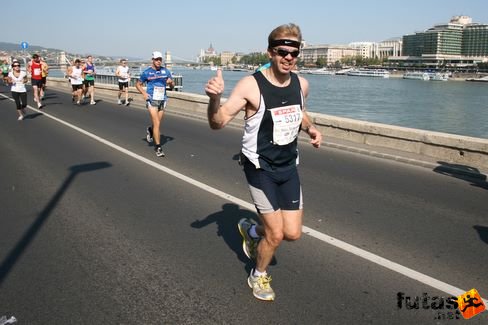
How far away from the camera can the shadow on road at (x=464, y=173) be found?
7364mm

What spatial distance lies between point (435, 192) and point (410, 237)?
2.21 metres

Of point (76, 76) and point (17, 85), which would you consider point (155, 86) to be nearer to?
point (17, 85)

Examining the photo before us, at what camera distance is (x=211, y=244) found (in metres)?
4.54

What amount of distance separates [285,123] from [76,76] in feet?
61.4

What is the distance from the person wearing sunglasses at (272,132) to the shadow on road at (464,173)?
16.4 ft

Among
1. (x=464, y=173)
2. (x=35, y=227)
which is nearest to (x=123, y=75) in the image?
(x=464, y=173)

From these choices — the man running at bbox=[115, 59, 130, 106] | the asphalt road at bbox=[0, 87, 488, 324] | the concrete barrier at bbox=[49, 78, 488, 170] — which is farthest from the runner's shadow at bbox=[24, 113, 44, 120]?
the concrete barrier at bbox=[49, 78, 488, 170]

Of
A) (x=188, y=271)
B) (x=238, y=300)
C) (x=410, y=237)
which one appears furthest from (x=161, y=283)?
(x=410, y=237)

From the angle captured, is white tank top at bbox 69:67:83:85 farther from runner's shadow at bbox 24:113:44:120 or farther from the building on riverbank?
the building on riverbank

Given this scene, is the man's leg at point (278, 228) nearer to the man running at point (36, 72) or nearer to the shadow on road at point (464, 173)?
the shadow on road at point (464, 173)

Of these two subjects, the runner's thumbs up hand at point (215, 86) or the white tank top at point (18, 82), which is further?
the white tank top at point (18, 82)

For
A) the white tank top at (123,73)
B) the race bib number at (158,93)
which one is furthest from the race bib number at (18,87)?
the race bib number at (158,93)

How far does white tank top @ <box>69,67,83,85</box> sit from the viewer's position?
19892 millimetres

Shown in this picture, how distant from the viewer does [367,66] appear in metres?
188
